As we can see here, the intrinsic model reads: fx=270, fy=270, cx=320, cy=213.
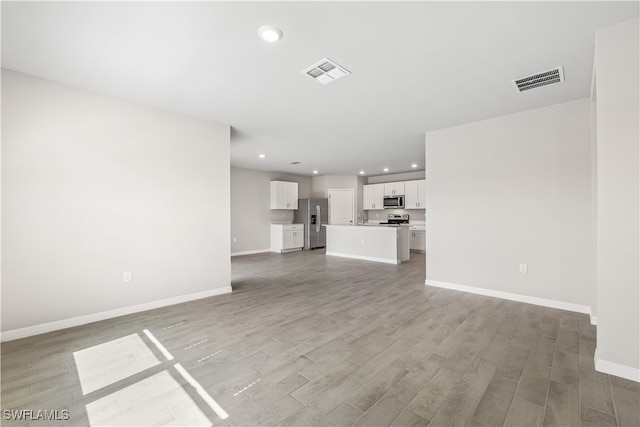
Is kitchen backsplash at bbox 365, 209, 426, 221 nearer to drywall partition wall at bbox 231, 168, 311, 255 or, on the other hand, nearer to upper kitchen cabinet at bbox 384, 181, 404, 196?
upper kitchen cabinet at bbox 384, 181, 404, 196

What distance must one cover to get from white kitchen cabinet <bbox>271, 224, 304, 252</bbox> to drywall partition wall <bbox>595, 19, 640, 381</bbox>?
730 centimetres

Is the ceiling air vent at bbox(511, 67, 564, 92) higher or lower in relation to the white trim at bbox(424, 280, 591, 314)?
higher

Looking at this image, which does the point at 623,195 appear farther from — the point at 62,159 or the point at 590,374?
the point at 62,159

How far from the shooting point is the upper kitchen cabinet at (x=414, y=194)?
8.48 m

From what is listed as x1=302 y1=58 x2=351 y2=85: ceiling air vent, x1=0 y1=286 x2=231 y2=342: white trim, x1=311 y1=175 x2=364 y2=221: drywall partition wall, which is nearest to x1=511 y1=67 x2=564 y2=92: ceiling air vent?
x1=302 y1=58 x2=351 y2=85: ceiling air vent

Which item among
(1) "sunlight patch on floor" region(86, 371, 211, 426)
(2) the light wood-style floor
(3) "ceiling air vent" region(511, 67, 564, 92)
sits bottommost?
(2) the light wood-style floor

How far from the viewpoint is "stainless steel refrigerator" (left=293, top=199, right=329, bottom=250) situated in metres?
9.16

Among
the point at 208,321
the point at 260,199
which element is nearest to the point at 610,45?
the point at 208,321

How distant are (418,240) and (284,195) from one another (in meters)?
4.57

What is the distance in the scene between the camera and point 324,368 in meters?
2.12

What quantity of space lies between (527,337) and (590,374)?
A: 0.61 m

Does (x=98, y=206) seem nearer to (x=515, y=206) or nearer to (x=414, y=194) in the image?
(x=515, y=206)

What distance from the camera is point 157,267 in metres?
3.52

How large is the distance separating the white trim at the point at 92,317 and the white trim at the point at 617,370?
13.8 feet
